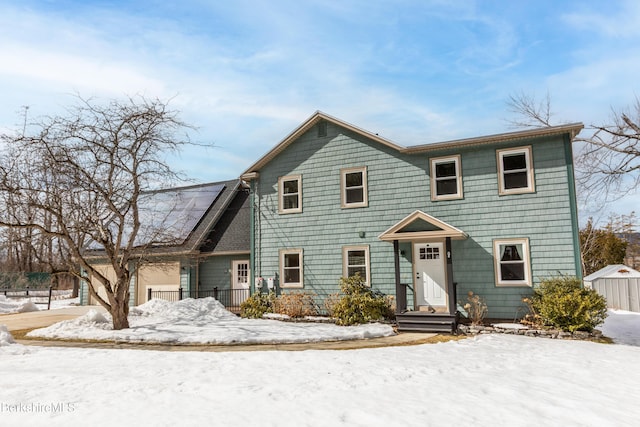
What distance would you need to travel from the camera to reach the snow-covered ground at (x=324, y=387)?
5.12 meters

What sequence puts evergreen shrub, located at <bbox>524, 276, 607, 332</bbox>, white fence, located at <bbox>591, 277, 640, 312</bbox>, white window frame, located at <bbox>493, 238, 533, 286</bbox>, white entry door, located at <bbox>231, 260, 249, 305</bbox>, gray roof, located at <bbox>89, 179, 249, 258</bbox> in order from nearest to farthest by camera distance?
evergreen shrub, located at <bbox>524, 276, 607, 332</bbox>, white window frame, located at <bbox>493, 238, 533, 286</bbox>, white entry door, located at <bbox>231, 260, 249, 305</bbox>, gray roof, located at <bbox>89, 179, 249, 258</bbox>, white fence, located at <bbox>591, 277, 640, 312</bbox>

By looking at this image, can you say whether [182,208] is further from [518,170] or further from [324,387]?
[324,387]

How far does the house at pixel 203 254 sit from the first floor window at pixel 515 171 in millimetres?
10535

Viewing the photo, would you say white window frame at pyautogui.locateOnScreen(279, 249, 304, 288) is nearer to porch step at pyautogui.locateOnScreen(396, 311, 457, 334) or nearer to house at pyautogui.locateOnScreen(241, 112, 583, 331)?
house at pyautogui.locateOnScreen(241, 112, 583, 331)

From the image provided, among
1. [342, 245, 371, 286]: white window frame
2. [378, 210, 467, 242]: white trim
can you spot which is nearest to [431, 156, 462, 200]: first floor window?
[378, 210, 467, 242]: white trim

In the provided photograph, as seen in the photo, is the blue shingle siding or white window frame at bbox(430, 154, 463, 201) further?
white window frame at bbox(430, 154, 463, 201)

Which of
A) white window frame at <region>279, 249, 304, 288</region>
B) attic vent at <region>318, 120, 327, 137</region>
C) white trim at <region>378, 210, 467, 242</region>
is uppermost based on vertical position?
attic vent at <region>318, 120, 327, 137</region>

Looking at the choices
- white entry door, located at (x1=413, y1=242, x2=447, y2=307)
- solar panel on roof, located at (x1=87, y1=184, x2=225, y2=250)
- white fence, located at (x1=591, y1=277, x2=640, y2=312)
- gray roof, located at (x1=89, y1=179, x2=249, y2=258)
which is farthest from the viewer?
solar panel on roof, located at (x1=87, y1=184, x2=225, y2=250)

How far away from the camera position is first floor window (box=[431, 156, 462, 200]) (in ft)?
45.2

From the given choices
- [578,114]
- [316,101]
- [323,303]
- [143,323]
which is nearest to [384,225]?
[323,303]

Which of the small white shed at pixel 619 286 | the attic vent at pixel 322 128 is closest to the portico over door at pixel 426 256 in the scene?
the attic vent at pixel 322 128

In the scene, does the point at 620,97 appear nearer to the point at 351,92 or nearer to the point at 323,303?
the point at 351,92

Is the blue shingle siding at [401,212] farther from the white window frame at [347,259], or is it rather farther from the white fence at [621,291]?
the white fence at [621,291]

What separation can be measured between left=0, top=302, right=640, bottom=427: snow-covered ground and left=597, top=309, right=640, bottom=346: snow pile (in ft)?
12.6
